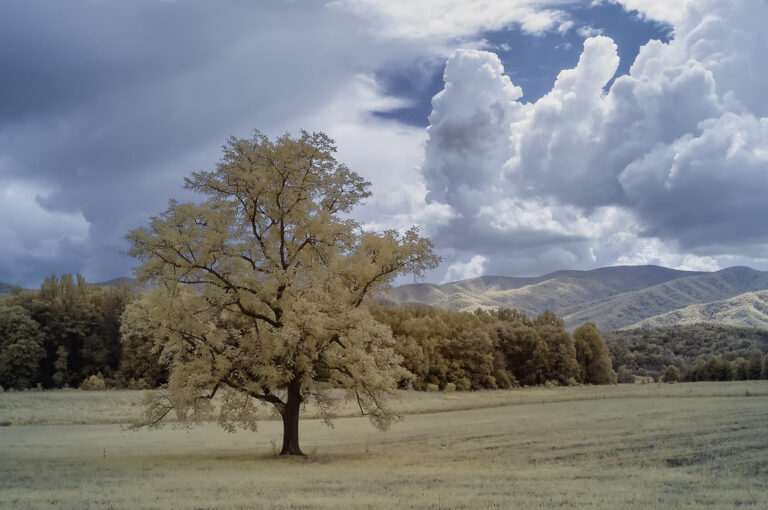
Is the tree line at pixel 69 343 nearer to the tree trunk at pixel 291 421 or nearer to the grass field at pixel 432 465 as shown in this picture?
the grass field at pixel 432 465

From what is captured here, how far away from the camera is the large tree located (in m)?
22.9

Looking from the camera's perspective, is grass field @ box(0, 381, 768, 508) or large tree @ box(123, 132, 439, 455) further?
large tree @ box(123, 132, 439, 455)

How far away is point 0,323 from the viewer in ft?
259

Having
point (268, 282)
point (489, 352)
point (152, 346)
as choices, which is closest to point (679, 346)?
point (489, 352)

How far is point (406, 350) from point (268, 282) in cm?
5931

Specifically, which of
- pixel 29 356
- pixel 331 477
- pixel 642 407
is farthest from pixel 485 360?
pixel 331 477

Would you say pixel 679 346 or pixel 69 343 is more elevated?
pixel 69 343

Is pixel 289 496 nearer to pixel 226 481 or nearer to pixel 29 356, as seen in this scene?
pixel 226 481

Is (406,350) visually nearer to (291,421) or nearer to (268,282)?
(291,421)

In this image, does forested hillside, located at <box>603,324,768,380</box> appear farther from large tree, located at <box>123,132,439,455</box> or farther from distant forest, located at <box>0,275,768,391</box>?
large tree, located at <box>123,132,439,455</box>

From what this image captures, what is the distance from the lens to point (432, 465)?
21766 millimetres

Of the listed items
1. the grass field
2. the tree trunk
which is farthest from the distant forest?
the tree trunk

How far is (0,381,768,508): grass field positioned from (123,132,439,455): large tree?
306 cm

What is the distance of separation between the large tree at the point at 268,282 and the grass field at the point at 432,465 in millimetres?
3065
